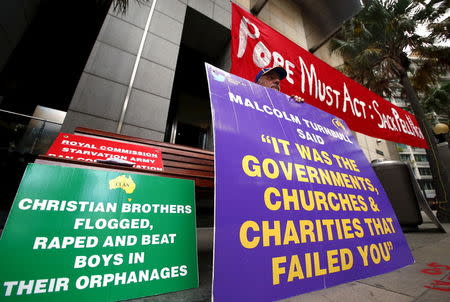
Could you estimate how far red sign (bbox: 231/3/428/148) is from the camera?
2133 millimetres

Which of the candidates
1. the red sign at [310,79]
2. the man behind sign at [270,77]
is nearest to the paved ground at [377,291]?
the man behind sign at [270,77]

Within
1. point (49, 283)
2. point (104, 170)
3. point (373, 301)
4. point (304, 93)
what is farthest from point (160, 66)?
point (373, 301)

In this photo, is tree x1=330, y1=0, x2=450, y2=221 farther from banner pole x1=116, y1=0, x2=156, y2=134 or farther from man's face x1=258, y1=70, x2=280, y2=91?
banner pole x1=116, y1=0, x2=156, y2=134

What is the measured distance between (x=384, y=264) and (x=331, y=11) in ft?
28.2

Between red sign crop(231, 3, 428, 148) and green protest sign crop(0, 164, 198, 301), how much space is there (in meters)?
1.67

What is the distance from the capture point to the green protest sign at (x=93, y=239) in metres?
0.66

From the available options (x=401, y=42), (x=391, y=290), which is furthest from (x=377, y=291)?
(x=401, y=42)

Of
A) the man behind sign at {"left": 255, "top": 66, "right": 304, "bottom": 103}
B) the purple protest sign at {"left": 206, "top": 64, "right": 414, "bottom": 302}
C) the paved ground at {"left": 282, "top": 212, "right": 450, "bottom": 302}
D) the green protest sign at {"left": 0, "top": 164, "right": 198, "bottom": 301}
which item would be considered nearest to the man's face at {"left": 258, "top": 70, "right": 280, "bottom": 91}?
the man behind sign at {"left": 255, "top": 66, "right": 304, "bottom": 103}

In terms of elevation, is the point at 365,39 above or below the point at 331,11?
below

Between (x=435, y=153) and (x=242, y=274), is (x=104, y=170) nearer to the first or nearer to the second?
(x=242, y=274)

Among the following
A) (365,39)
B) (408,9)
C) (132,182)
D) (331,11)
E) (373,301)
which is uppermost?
(331,11)

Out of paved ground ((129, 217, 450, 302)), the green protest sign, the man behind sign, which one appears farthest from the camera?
the man behind sign

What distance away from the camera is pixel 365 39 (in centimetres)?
593

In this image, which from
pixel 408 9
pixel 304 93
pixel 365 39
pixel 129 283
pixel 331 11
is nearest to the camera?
pixel 129 283
